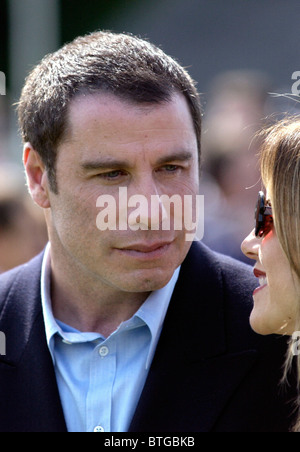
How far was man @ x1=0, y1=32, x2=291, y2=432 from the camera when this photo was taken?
2.26 m

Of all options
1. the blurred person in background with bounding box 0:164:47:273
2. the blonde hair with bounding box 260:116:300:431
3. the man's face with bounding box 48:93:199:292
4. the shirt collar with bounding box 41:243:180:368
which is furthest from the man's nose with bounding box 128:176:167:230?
the blurred person in background with bounding box 0:164:47:273

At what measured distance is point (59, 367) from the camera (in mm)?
2389

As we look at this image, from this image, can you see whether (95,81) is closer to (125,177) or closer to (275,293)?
(125,177)

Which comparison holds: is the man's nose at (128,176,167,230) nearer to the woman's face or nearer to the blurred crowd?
the woman's face

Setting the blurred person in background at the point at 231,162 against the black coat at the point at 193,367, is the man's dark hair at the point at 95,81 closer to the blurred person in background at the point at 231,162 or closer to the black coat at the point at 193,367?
the black coat at the point at 193,367

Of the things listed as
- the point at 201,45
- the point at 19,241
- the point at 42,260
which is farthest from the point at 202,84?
the point at 42,260

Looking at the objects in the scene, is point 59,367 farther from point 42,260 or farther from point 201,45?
point 201,45

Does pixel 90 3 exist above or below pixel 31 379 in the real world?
above

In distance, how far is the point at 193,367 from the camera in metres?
2.33

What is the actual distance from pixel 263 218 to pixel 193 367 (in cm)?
59

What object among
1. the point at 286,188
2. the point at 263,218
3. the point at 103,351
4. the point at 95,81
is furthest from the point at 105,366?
the point at 95,81

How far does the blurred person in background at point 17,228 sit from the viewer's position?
4.43 meters

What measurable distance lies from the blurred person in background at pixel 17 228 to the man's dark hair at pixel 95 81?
1912 mm
